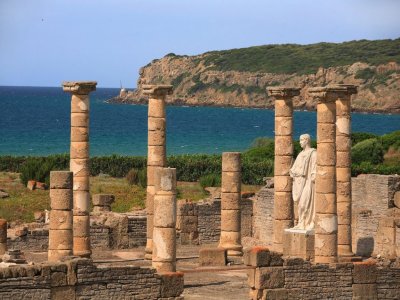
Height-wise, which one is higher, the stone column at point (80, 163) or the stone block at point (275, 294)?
the stone column at point (80, 163)

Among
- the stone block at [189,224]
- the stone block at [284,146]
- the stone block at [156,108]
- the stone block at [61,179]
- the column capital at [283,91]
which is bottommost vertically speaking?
the stone block at [189,224]

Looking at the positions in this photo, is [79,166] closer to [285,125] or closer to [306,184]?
[285,125]

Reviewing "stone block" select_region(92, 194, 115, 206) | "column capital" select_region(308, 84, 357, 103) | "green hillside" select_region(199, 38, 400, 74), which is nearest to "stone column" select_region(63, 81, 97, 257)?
"column capital" select_region(308, 84, 357, 103)

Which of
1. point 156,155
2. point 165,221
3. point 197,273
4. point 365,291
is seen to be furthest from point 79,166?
point 365,291

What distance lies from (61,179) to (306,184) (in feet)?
16.9

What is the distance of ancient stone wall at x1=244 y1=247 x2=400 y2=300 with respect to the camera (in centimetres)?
2495

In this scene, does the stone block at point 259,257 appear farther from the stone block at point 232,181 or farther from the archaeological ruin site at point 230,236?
the stone block at point 232,181

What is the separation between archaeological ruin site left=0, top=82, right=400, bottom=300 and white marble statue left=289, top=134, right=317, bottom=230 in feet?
0.08

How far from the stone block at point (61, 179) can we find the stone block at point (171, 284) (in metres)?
3.02

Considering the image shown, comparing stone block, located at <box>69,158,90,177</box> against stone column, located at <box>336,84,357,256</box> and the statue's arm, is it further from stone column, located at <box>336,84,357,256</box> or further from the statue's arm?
stone column, located at <box>336,84,357,256</box>

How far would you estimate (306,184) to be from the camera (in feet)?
91.5

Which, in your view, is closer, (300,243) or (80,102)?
(300,243)

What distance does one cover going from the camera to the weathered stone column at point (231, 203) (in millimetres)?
29922

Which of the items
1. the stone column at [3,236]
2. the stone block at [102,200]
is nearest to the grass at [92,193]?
the stone block at [102,200]
